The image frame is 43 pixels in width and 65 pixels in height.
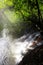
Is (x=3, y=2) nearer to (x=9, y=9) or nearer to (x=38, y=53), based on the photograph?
(x=9, y=9)

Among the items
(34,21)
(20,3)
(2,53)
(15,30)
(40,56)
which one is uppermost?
(15,30)

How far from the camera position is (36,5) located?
16000 millimetres

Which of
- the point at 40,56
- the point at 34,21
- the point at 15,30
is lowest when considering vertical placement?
the point at 40,56

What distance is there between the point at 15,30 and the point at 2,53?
35.7 ft

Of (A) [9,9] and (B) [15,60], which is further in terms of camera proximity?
(A) [9,9]

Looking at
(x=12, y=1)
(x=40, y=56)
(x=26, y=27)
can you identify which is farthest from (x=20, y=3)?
(x=26, y=27)

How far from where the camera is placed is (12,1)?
17.5 m

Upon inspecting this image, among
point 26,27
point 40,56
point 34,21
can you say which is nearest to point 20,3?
point 34,21

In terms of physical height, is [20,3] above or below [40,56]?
above

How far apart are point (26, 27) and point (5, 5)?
659 centimetres

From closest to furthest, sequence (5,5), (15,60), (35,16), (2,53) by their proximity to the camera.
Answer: (15,60), (2,53), (35,16), (5,5)

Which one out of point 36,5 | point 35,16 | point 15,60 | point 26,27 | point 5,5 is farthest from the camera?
point 26,27

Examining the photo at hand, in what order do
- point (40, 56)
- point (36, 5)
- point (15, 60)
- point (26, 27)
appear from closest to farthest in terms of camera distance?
point (40, 56) → point (15, 60) → point (36, 5) → point (26, 27)

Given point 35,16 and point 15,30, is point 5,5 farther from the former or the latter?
point 15,30
